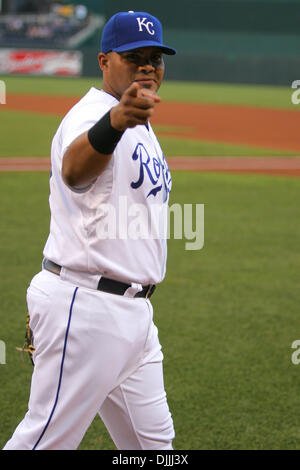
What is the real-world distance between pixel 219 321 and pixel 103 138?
385 cm

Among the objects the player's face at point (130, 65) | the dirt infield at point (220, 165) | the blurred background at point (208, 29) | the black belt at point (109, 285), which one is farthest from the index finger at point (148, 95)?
the blurred background at point (208, 29)

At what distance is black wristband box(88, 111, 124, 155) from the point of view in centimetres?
224

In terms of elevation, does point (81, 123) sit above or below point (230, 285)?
above

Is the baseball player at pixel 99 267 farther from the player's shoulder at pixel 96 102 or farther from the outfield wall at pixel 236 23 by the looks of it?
the outfield wall at pixel 236 23

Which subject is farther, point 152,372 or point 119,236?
point 152,372

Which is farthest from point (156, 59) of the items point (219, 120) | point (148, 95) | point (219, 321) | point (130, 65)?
point (219, 120)

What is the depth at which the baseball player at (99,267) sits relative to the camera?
252 cm

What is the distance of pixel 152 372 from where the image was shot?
2.77 m

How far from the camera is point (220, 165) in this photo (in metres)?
14.4

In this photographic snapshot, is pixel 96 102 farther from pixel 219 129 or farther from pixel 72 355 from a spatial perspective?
pixel 219 129

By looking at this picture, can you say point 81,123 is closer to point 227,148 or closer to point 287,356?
point 287,356

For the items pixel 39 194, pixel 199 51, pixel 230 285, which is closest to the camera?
pixel 230 285
